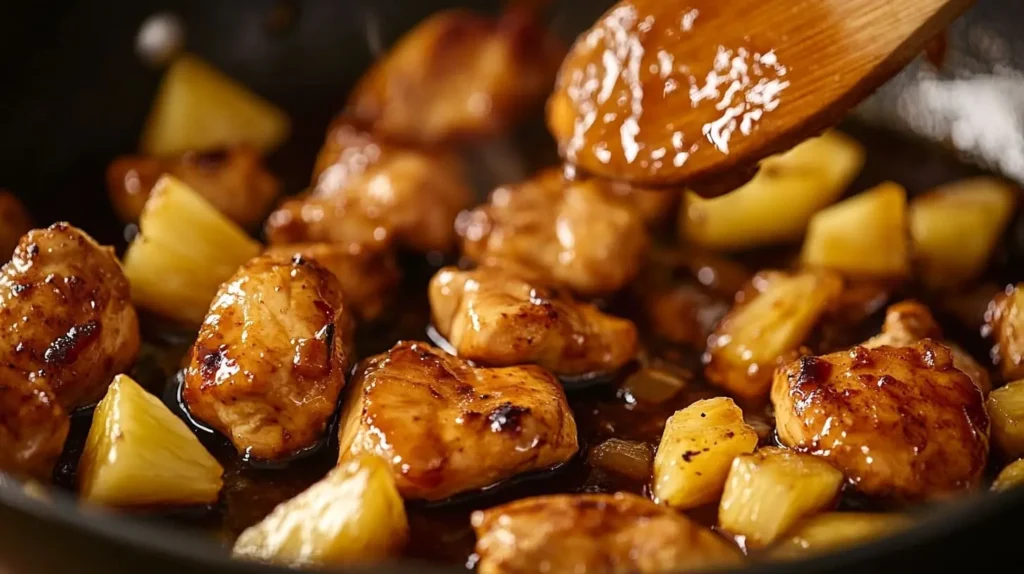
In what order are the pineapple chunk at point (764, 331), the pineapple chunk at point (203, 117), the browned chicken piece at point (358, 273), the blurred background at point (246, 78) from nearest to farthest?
the pineapple chunk at point (764, 331) → the browned chicken piece at point (358, 273) → the blurred background at point (246, 78) → the pineapple chunk at point (203, 117)

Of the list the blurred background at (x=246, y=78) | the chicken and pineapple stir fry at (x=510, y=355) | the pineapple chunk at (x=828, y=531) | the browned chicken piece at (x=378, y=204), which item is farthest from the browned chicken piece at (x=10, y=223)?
the pineapple chunk at (x=828, y=531)

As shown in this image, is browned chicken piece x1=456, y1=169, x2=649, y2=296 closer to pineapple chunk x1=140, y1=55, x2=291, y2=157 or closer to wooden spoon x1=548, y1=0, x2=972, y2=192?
wooden spoon x1=548, y1=0, x2=972, y2=192

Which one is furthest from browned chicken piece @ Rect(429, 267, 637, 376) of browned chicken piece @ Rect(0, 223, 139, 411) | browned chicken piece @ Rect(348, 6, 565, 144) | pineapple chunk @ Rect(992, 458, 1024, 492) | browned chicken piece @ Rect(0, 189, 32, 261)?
browned chicken piece @ Rect(0, 189, 32, 261)

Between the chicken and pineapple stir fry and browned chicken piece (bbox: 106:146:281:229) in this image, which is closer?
the chicken and pineapple stir fry

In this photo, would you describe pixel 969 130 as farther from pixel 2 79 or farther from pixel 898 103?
pixel 2 79

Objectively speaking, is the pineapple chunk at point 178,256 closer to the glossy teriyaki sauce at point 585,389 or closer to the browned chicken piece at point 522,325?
the glossy teriyaki sauce at point 585,389

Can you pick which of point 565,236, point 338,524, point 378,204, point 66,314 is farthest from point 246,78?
point 338,524

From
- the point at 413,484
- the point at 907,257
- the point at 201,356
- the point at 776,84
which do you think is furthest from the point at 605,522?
the point at 907,257
